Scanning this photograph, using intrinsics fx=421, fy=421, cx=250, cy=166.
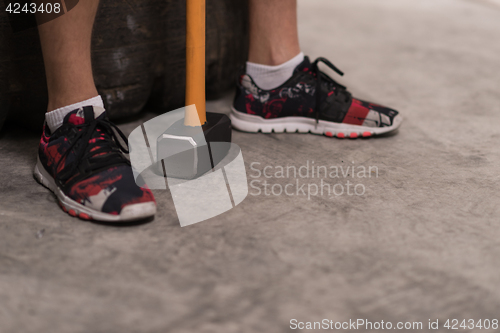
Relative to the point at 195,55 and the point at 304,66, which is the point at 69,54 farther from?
the point at 304,66

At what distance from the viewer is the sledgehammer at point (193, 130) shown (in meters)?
0.96

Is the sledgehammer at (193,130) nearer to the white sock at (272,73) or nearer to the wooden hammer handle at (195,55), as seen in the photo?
the wooden hammer handle at (195,55)

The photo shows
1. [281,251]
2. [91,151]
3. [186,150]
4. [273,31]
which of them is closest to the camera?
[281,251]

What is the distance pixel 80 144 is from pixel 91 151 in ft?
0.09

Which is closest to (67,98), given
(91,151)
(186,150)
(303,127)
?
(91,151)

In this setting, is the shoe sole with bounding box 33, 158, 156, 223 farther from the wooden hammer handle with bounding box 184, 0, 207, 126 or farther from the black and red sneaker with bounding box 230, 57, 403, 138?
the black and red sneaker with bounding box 230, 57, 403, 138

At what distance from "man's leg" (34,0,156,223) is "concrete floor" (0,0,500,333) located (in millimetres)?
44

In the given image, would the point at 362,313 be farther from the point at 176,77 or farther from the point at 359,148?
the point at 176,77

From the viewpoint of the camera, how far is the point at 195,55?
98 centimetres

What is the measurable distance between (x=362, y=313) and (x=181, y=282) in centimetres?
28

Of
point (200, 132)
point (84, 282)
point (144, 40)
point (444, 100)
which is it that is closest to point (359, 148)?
point (200, 132)

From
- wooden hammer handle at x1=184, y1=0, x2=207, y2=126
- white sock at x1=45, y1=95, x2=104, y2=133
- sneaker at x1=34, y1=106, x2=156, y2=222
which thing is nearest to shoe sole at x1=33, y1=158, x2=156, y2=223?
sneaker at x1=34, y1=106, x2=156, y2=222

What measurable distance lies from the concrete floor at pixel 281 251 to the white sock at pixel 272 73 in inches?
6.1

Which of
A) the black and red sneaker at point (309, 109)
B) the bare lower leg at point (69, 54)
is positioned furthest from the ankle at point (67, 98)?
the black and red sneaker at point (309, 109)
